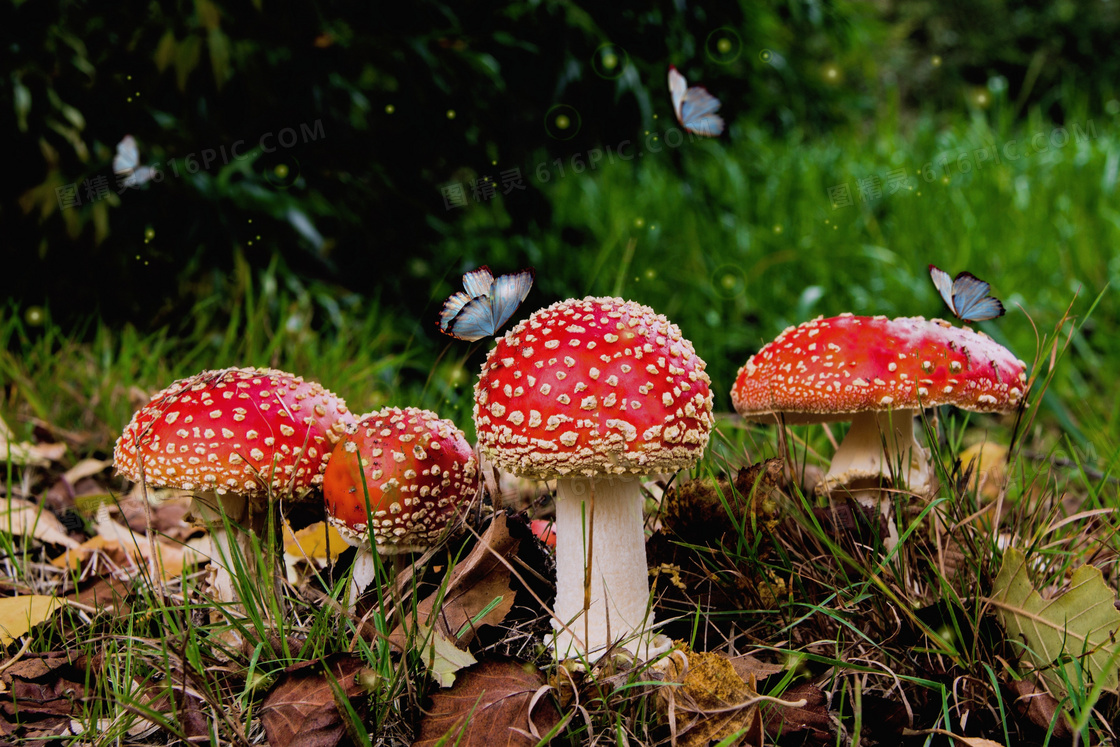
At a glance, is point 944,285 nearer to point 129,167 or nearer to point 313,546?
point 313,546

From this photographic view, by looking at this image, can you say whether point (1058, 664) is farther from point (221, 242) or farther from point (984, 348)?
point (221, 242)

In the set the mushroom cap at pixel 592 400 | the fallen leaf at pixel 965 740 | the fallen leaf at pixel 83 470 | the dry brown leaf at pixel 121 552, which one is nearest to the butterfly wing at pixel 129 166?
the fallen leaf at pixel 83 470

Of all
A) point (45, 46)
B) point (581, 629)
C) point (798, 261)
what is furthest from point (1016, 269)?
point (45, 46)

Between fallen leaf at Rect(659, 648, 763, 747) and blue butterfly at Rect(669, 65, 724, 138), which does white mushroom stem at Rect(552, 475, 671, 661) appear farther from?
blue butterfly at Rect(669, 65, 724, 138)

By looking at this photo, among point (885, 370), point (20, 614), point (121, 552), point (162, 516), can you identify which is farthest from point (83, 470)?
point (885, 370)

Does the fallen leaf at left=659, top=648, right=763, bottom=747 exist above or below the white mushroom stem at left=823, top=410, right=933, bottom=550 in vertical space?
below

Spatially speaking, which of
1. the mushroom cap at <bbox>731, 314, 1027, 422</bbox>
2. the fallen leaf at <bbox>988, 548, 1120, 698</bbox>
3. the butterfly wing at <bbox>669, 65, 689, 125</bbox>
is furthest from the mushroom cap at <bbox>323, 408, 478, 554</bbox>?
the butterfly wing at <bbox>669, 65, 689, 125</bbox>
